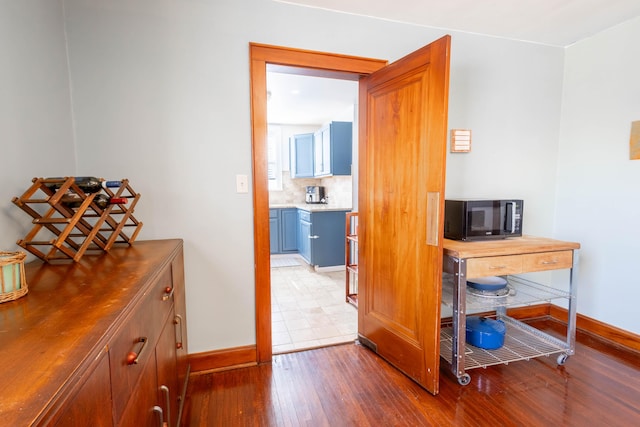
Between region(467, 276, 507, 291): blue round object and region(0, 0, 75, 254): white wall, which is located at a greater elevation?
region(0, 0, 75, 254): white wall

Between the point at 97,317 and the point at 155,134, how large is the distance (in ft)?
4.49

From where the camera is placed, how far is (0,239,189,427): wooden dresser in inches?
18.8

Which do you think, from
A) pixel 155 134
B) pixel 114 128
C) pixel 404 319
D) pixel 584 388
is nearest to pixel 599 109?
pixel 584 388

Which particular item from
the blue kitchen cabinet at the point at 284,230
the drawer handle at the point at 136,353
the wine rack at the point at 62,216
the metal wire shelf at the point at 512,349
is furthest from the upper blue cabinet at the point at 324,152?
the drawer handle at the point at 136,353

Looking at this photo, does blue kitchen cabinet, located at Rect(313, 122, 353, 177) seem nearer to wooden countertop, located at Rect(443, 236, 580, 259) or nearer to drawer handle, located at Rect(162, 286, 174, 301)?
wooden countertop, located at Rect(443, 236, 580, 259)

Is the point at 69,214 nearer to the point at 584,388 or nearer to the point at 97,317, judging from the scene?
the point at 97,317

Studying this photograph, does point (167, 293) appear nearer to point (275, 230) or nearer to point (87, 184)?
point (87, 184)

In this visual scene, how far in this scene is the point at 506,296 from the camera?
6.72 feet

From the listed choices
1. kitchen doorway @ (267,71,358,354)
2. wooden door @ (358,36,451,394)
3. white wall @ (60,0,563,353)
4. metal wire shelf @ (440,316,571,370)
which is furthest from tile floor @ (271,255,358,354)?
metal wire shelf @ (440,316,571,370)

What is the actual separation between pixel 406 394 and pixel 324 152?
3445 mm

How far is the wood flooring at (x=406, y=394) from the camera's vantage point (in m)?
1.55

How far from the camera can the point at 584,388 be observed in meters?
1.77

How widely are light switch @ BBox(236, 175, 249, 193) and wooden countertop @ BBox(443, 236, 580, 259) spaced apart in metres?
1.28

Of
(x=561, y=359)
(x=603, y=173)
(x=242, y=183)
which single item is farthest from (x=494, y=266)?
(x=242, y=183)
